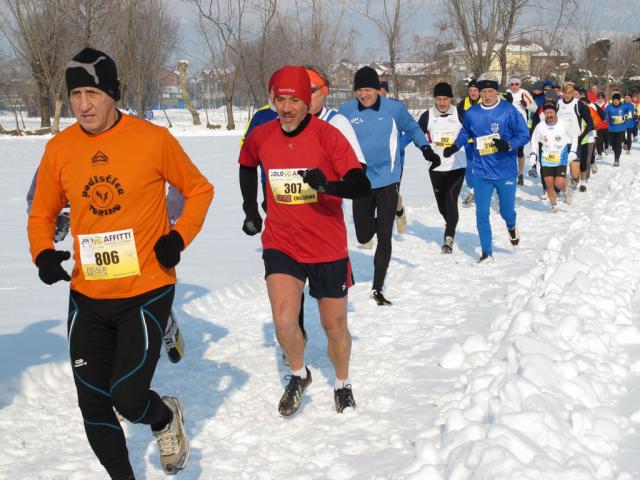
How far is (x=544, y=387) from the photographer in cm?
394

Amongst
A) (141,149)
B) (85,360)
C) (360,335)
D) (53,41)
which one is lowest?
(360,335)

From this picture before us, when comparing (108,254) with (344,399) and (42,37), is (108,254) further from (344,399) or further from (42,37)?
(42,37)

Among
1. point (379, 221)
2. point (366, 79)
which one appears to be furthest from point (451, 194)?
point (366, 79)

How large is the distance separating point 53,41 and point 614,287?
129 feet

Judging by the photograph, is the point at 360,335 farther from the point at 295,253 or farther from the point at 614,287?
the point at 614,287

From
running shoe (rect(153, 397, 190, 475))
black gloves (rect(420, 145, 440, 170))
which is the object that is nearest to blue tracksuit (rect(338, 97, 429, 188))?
black gloves (rect(420, 145, 440, 170))

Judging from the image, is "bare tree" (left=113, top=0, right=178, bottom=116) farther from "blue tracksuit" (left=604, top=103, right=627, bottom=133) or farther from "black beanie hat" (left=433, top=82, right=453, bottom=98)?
"black beanie hat" (left=433, top=82, right=453, bottom=98)

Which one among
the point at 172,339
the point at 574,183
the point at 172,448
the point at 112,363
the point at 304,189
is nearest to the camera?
the point at 112,363

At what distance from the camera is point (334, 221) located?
4117mm

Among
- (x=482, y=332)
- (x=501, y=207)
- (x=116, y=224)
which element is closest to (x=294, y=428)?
(x=116, y=224)

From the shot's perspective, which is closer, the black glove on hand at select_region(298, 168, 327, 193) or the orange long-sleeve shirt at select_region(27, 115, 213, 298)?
the orange long-sleeve shirt at select_region(27, 115, 213, 298)

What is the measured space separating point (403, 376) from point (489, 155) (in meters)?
4.19

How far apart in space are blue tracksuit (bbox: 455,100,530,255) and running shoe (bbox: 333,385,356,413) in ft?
14.4

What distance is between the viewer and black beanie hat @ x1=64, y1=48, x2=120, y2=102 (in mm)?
3059
